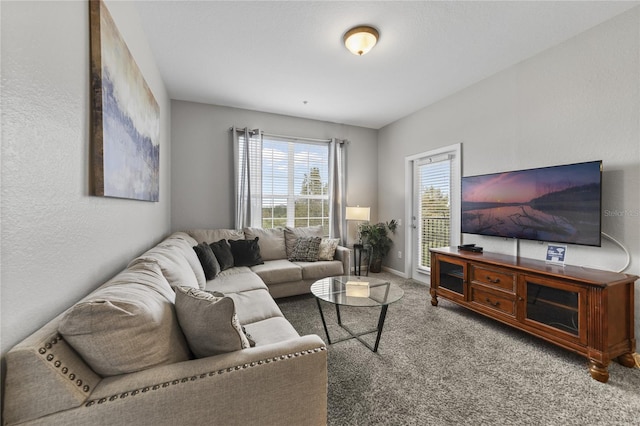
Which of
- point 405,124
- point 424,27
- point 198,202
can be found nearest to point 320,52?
point 424,27

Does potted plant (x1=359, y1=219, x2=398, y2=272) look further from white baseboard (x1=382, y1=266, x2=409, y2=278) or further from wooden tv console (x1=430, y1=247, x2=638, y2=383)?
wooden tv console (x1=430, y1=247, x2=638, y2=383)

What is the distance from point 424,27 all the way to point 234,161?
2885mm

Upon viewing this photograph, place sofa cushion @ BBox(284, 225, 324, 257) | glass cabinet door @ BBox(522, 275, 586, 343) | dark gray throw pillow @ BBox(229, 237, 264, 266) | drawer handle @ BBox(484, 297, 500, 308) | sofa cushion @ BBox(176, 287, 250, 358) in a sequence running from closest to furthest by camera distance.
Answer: sofa cushion @ BBox(176, 287, 250, 358)
glass cabinet door @ BBox(522, 275, 586, 343)
drawer handle @ BBox(484, 297, 500, 308)
dark gray throw pillow @ BBox(229, 237, 264, 266)
sofa cushion @ BBox(284, 225, 324, 257)

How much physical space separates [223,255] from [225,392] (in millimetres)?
2316

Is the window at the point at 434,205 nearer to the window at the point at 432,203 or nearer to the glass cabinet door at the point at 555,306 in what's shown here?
the window at the point at 432,203

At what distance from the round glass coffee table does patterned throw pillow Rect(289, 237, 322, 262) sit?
95 centimetres

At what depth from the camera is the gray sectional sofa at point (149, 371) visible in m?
0.76

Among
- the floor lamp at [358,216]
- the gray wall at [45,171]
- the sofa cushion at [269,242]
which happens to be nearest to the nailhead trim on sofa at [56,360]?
the gray wall at [45,171]

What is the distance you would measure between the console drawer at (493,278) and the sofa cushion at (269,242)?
2.40 m

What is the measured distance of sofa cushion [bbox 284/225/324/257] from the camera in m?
3.91

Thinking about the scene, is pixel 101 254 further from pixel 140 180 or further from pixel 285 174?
pixel 285 174

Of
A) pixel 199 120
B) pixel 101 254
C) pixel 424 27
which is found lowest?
pixel 101 254

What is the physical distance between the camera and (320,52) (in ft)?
8.64

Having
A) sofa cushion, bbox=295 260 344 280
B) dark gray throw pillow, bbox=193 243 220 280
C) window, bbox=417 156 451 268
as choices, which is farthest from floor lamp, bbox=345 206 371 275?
dark gray throw pillow, bbox=193 243 220 280
